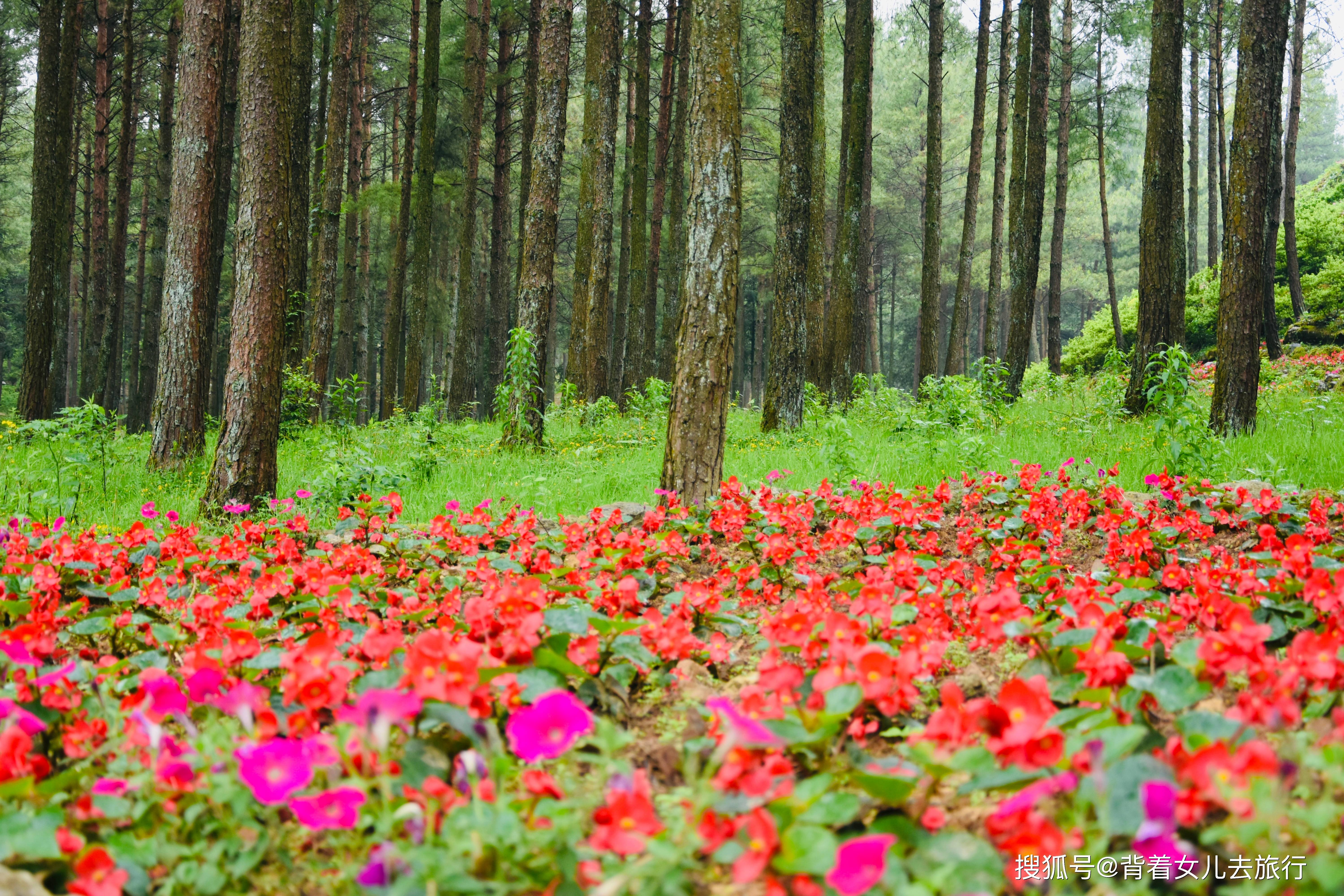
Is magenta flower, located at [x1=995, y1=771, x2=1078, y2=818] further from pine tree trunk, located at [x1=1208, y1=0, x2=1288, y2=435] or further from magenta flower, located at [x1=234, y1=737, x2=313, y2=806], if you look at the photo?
pine tree trunk, located at [x1=1208, y1=0, x2=1288, y2=435]

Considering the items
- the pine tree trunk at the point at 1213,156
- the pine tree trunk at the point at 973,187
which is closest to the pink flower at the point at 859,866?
the pine tree trunk at the point at 973,187

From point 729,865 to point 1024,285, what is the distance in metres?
13.5

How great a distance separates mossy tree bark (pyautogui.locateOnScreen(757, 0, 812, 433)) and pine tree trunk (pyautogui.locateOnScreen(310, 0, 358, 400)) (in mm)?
7287

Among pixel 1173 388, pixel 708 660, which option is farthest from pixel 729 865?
pixel 1173 388

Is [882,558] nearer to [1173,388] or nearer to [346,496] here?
[1173,388]

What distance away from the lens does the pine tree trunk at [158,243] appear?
639 inches

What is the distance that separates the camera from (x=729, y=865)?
1.43 meters

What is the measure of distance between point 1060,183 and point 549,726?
20.7 meters

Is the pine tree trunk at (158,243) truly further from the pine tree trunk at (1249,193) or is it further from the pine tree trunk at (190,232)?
the pine tree trunk at (1249,193)

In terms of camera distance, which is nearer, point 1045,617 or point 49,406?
point 1045,617

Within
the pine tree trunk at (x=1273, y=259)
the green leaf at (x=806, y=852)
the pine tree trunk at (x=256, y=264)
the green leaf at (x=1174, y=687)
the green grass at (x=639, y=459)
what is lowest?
the green leaf at (x=806, y=852)

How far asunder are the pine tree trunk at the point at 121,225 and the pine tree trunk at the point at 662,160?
10.0 metres

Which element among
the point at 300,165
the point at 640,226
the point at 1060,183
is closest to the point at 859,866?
the point at 300,165

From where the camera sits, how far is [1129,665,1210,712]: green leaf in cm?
167
